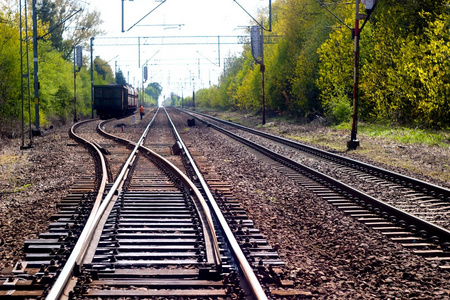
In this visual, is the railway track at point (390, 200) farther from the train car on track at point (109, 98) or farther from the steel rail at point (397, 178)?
the train car on track at point (109, 98)

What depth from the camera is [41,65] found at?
34344 mm

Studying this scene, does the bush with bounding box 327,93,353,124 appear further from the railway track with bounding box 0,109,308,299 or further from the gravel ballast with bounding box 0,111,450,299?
the railway track with bounding box 0,109,308,299

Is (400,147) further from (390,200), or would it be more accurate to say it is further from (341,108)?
(341,108)

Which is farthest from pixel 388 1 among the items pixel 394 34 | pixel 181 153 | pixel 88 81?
pixel 88 81

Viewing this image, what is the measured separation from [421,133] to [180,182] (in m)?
14.8

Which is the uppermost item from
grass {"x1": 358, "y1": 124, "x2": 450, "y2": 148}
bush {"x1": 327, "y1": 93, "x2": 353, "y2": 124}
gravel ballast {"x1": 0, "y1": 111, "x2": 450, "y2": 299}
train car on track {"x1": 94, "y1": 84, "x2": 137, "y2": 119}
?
train car on track {"x1": 94, "y1": 84, "x2": 137, "y2": 119}

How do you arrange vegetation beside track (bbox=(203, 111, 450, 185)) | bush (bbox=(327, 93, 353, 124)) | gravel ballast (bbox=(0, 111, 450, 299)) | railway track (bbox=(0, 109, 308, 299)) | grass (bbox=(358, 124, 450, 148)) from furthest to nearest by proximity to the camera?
bush (bbox=(327, 93, 353, 124)), grass (bbox=(358, 124, 450, 148)), vegetation beside track (bbox=(203, 111, 450, 185)), gravel ballast (bbox=(0, 111, 450, 299)), railway track (bbox=(0, 109, 308, 299))

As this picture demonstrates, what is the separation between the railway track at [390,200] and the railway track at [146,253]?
191 centimetres

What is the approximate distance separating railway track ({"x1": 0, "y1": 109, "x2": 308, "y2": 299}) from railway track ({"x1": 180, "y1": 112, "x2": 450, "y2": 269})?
1.91 meters

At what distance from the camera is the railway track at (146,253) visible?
4395 millimetres

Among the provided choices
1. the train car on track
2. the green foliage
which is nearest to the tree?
the train car on track

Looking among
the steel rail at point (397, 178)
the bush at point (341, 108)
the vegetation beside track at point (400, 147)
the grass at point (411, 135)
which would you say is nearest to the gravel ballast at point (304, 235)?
the steel rail at point (397, 178)

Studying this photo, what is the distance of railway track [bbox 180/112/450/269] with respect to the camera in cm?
641

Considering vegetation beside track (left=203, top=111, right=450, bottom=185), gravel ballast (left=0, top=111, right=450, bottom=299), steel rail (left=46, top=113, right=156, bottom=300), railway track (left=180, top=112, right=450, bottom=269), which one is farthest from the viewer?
vegetation beside track (left=203, top=111, right=450, bottom=185)
